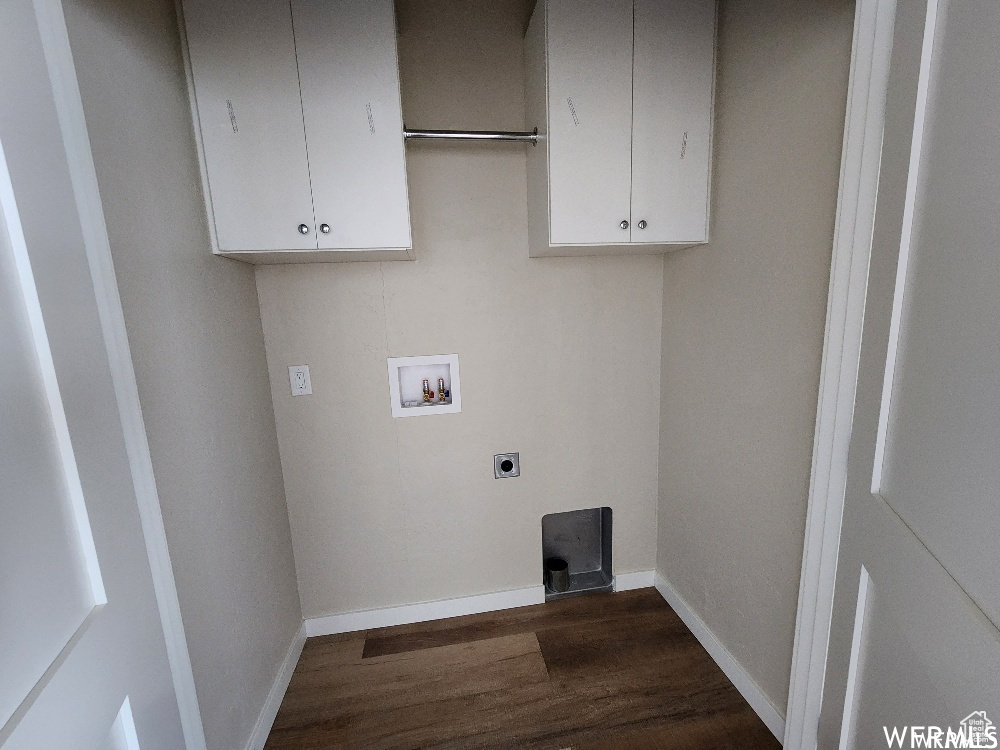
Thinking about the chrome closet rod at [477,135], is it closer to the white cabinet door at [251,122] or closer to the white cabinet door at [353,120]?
the white cabinet door at [353,120]

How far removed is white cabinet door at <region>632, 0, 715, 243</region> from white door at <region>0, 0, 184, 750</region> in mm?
1512

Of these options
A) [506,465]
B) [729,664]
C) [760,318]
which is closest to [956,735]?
[760,318]

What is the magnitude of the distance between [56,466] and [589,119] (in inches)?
64.2

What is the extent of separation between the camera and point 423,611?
2.18 meters

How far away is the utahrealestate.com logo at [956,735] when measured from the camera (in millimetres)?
645

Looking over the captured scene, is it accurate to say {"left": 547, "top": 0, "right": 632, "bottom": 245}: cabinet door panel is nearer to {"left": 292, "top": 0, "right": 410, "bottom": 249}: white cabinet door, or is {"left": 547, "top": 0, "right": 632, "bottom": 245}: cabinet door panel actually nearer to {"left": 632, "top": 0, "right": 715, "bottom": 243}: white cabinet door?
{"left": 632, "top": 0, "right": 715, "bottom": 243}: white cabinet door

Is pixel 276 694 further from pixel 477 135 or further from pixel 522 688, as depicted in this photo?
pixel 477 135

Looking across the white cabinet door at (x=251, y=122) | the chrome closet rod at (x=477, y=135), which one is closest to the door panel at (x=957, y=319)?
the chrome closet rod at (x=477, y=135)

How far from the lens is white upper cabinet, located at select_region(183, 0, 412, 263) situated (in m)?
1.35

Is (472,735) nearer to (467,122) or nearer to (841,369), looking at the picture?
(841,369)

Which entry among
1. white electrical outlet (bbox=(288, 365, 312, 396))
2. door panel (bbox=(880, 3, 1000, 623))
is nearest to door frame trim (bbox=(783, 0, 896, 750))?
door panel (bbox=(880, 3, 1000, 623))

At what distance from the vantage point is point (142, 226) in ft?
3.61

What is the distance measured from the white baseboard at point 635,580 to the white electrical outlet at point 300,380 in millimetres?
1787

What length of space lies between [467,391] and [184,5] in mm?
1557
